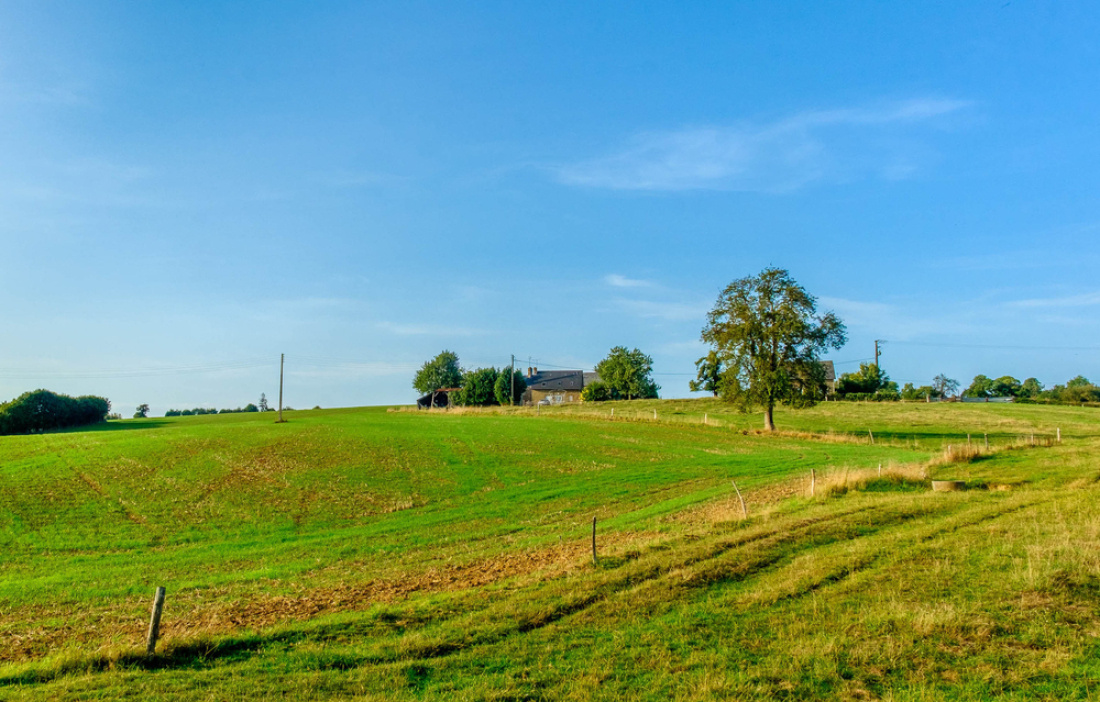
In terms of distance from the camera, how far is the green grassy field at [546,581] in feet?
32.9

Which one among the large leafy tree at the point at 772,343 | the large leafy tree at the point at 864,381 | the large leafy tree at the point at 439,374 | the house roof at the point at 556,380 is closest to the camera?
the large leafy tree at the point at 772,343

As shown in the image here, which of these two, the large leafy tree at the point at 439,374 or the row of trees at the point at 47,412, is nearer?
the row of trees at the point at 47,412

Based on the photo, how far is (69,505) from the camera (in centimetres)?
2886

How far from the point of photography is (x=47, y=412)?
86.2 meters

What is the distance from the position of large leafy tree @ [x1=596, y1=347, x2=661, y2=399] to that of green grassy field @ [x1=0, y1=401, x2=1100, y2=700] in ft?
306

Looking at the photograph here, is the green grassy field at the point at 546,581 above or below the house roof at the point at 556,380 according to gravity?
below

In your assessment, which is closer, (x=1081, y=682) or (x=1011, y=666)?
(x=1081, y=682)

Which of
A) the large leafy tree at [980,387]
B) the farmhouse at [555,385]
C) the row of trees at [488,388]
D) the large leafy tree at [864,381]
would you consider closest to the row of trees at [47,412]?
→ the row of trees at [488,388]

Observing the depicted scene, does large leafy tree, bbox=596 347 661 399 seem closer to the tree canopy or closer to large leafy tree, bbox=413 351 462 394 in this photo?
the tree canopy

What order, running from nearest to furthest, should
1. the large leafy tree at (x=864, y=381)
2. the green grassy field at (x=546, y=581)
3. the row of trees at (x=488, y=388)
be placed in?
1. the green grassy field at (x=546, y=581)
2. the large leafy tree at (x=864, y=381)
3. the row of trees at (x=488, y=388)

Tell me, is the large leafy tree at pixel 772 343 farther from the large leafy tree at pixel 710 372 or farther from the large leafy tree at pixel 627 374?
the large leafy tree at pixel 627 374

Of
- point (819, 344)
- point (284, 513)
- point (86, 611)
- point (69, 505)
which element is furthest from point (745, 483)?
point (819, 344)

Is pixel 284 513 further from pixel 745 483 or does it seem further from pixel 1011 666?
pixel 1011 666

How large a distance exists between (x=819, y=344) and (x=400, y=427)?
4055 cm
